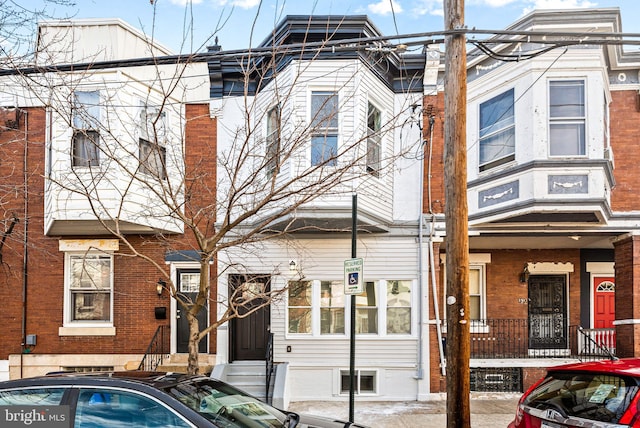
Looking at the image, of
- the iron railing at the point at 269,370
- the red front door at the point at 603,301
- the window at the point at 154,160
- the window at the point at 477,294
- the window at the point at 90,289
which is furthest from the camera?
the red front door at the point at 603,301

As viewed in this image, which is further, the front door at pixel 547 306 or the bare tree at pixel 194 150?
the front door at pixel 547 306

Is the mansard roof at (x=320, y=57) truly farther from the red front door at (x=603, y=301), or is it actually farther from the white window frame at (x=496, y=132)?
the red front door at (x=603, y=301)

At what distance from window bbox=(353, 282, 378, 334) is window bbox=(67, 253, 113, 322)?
5693 millimetres

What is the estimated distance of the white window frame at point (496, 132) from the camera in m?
11.0

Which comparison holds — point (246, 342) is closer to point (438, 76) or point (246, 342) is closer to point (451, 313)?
point (451, 313)

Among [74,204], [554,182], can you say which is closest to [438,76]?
[554,182]

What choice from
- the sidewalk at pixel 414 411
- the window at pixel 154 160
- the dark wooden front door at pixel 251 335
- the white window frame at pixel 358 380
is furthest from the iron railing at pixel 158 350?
the white window frame at pixel 358 380

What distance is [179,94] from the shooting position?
1263cm

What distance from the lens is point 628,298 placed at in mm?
11453

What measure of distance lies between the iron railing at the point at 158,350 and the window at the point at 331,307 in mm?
3523

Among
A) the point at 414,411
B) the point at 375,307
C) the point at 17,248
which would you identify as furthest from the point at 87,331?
the point at 414,411

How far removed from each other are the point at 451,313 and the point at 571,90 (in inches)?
248

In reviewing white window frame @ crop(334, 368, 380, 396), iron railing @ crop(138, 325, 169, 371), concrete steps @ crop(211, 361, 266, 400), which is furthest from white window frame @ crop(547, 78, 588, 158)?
iron railing @ crop(138, 325, 169, 371)

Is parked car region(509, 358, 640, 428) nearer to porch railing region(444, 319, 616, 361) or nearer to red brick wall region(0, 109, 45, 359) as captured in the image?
porch railing region(444, 319, 616, 361)
